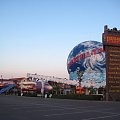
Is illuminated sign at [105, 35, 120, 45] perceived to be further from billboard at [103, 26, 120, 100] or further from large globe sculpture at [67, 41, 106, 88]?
large globe sculpture at [67, 41, 106, 88]

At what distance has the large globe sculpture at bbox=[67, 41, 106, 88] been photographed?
Answer: 8670 centimetres

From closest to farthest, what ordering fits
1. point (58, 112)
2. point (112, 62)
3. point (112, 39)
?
point (58, 112)
point (112, 39)
point (112, 62)

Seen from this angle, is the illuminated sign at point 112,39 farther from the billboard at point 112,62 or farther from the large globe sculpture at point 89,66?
the large globe sculpture at point 89,66

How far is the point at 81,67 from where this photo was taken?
3497 inches

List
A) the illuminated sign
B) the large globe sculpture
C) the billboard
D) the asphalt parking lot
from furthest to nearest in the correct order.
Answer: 1. the large globe sculpture
2. the illuminated sign
3. the billboard
4. the asphalt parking lot

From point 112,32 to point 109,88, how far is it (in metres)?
9.36

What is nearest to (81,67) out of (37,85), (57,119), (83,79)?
(83,79)

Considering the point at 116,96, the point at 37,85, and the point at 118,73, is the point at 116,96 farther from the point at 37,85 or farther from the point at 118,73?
the point at 37,85

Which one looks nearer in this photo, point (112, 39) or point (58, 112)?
point (58, 112)

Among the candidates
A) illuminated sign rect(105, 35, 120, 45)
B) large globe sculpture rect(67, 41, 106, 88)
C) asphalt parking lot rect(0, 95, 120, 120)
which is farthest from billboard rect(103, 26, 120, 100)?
large globe sculpture rect(67, 41, 106, 88)

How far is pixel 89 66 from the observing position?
8775cm

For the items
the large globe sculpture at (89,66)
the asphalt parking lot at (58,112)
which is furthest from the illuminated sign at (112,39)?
the large globe sculpture at (89,66)

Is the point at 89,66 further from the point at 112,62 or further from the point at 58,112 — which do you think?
the point at 58,112

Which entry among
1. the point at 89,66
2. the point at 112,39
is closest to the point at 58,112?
the point at 112,39
